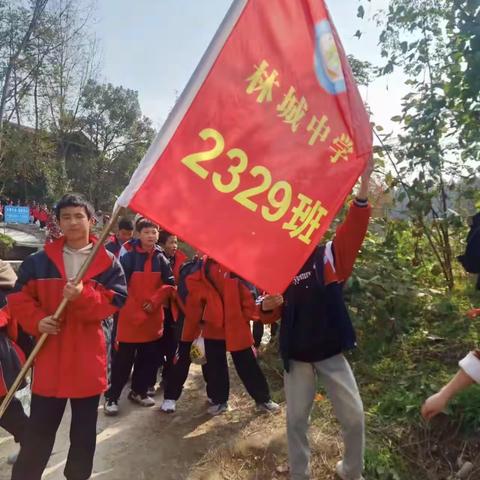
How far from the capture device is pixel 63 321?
111 inches

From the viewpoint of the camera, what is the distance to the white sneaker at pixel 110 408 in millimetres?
4395

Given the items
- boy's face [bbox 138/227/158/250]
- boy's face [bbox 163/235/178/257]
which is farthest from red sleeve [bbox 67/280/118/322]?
boy's face [bbox 163/235/178/257]

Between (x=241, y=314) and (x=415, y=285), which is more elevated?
(x=415, y=285)

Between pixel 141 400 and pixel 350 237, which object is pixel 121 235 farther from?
pixel 350 237

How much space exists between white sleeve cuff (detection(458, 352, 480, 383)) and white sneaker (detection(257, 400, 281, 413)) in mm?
2709

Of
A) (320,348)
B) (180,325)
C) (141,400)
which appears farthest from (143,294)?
(320,348)

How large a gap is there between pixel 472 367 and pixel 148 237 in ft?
11.1

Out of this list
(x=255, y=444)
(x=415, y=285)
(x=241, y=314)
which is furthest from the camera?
(x=415, y=285)

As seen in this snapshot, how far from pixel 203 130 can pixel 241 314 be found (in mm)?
2390

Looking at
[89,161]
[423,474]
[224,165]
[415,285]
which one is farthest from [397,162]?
[89,161]

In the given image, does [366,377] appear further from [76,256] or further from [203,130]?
[203,130]

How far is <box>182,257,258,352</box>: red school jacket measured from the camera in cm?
427

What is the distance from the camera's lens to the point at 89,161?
33.1 m

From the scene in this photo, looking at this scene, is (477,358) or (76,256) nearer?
(477,358)
